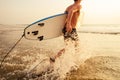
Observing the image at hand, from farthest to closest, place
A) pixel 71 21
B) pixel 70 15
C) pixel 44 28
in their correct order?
1. pixel 44 28
2. pixel 71 21
3. pixel 70 15

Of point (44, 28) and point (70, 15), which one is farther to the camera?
point (44, 28)

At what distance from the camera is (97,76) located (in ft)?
16.9

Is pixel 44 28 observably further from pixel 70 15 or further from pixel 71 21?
pixel 70 15

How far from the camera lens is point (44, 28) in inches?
256

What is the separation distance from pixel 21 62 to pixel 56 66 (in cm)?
153

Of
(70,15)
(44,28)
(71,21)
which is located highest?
(70,15)

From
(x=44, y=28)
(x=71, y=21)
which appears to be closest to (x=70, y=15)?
(x=71, y=21)

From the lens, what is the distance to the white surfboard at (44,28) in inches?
250

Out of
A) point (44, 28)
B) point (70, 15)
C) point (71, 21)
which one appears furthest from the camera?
point (44, 28)

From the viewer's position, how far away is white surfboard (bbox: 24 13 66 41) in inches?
250

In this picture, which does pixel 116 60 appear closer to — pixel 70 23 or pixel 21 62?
pixel 70 23

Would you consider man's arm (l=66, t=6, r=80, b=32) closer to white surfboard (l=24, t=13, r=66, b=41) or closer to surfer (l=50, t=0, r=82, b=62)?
surfer (l=50, t=0, r=82, b=62)

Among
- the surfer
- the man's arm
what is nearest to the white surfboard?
the surfer

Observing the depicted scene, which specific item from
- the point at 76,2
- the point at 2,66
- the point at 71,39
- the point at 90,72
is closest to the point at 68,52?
the point at 71,39
